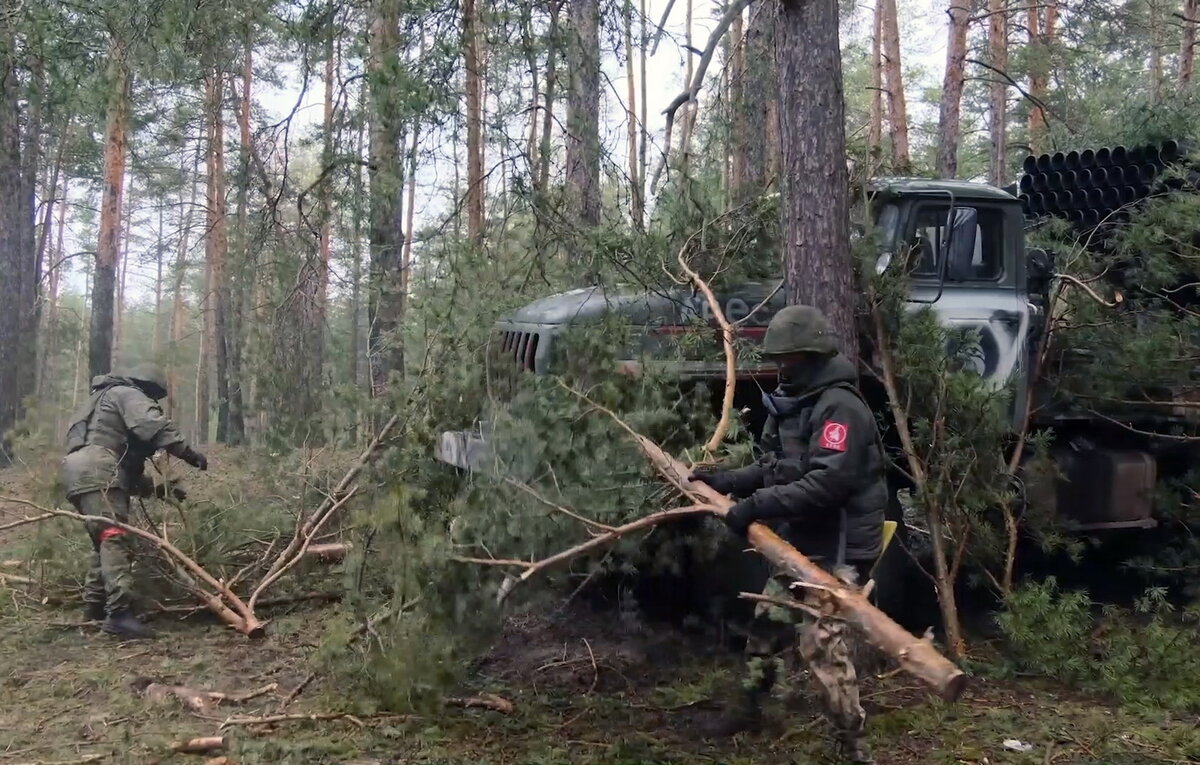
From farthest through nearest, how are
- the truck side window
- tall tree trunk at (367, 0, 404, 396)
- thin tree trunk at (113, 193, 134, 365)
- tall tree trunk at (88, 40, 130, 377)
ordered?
thin tree trunk at (113, 193, 134, 365) → tall tree trunk at (88, 40, 130, 377) → tall tree trunk at (367, 0, 404, 396) → the truck side window

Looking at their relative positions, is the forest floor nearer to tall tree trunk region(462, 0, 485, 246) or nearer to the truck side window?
the truck side window

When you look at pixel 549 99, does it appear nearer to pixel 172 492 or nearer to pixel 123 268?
pixel 172 492

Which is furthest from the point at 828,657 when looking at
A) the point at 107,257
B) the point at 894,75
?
the point at 107,257

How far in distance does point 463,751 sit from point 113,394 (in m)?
3.42

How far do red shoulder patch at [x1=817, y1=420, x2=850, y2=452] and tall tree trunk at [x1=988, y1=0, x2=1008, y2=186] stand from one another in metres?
11.7

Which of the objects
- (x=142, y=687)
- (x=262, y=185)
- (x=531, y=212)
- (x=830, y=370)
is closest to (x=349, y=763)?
(x=142, y=687)

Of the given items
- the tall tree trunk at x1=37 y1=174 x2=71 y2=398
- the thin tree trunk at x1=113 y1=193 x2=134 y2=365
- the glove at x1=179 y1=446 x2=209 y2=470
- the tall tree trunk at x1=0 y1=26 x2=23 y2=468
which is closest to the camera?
the glove at x1=179 y1=446 x2=209 y2=470

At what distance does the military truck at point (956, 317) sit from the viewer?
17.0 ft

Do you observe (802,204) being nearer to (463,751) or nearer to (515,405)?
(515,405)

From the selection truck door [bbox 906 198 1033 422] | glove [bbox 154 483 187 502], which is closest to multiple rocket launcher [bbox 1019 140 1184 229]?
truck door [bbox 906 198 1033 422]

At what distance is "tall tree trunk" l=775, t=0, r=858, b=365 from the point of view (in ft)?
16.8

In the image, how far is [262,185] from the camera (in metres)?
6.91

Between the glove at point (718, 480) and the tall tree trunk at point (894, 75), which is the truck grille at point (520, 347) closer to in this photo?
the glove at point (718, 480)

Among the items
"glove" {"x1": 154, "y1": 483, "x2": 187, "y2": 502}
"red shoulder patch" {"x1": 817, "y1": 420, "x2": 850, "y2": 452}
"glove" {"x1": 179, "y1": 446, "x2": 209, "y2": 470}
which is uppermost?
"red shoulder patch" {"x1": 817, "y1": 420, "x2": 850, "y2": 452}
